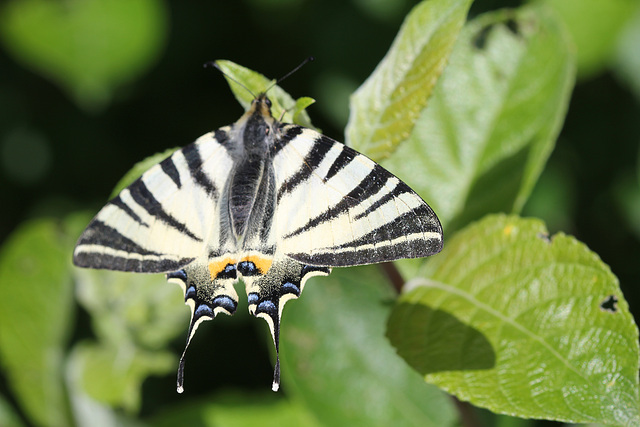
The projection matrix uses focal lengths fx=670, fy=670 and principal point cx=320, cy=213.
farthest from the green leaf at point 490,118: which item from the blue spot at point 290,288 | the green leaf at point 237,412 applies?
the green leaf at point 237,412

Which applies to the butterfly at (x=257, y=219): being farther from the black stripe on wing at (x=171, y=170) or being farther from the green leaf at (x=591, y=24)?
the green leaf at (x=591, y=24)

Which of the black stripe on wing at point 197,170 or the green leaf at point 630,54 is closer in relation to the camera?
the black stripe on wing at point 197,170

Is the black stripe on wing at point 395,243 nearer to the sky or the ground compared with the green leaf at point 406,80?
nearer to the ground

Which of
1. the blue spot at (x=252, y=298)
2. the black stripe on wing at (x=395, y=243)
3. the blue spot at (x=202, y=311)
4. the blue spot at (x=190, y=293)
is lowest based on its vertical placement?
the blue spot at (x=202, y=311)

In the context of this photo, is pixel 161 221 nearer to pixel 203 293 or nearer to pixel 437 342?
pixel 203 293

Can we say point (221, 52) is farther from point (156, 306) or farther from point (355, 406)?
point (355, 406)

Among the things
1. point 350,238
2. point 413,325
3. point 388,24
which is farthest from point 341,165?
point 388,24

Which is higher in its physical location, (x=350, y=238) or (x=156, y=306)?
(x=350, y=238)
